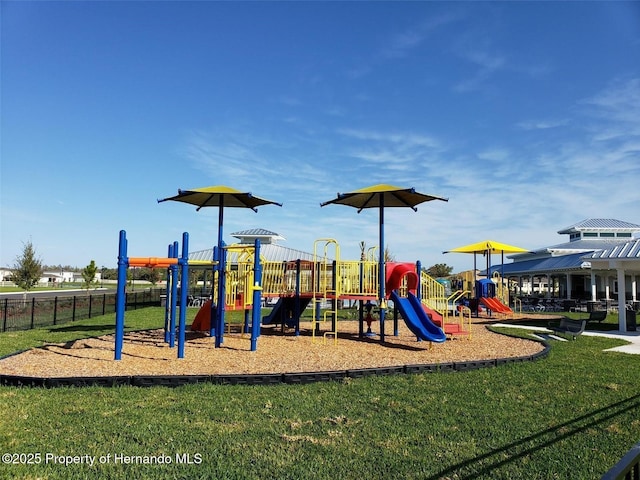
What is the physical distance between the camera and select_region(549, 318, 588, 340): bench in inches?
507

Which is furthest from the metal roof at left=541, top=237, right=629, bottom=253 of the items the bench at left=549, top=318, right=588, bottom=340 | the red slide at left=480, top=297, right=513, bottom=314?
the bench at left=549, top=318, right=588, bottom=340

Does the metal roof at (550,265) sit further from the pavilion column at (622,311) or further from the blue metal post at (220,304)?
the blue metal post at (220,304)

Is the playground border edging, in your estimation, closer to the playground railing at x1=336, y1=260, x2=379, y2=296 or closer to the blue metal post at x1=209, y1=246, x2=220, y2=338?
the blue metal post at x1=209, y1=246, x2=220, y2=338

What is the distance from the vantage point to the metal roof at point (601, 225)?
3994 cm

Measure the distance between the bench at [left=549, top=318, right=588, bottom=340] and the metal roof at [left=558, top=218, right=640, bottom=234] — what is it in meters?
31.9

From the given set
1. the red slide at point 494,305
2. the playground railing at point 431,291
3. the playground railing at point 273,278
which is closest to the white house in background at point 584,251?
the red slide at point 494,305

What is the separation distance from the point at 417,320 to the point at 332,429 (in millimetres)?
6375

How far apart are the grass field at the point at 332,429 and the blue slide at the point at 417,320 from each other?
3.04 meters

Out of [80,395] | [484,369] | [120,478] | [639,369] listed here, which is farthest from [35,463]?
[639,369]

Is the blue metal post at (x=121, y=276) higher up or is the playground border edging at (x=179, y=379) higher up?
the blue metal post at (x=121, y=276)

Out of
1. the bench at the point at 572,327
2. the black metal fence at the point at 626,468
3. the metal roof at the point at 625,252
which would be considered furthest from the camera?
the metal roof at the point at 625,252

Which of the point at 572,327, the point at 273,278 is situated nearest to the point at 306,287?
the point at 273,278

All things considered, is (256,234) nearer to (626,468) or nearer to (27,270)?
(27,270)

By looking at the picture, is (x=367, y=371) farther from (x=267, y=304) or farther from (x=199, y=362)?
(x=267, y=304)
